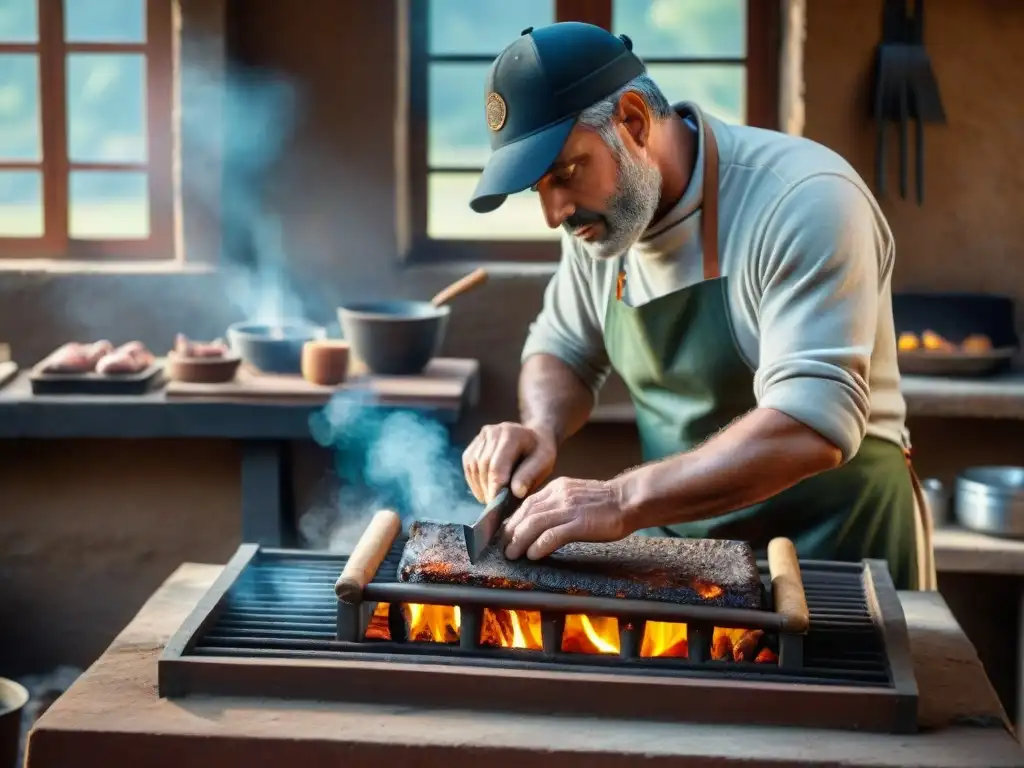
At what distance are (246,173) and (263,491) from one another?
51.0 inches

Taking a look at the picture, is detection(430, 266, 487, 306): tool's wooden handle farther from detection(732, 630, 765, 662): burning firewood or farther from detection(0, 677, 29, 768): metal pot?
detection(732, 630, 765, 662): burning firewood

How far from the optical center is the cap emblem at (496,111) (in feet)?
8.81

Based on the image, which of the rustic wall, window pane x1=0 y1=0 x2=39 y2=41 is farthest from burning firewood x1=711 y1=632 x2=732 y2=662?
window pane x1=0 y1=0 x2=39 y2=41

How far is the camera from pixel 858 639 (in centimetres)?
263

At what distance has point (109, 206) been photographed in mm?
5527

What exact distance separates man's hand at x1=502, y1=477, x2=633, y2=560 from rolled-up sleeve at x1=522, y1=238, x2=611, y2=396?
0.90 meters

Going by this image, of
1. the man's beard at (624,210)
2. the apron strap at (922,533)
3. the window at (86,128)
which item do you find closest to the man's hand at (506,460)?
the man's beard at (624,210)

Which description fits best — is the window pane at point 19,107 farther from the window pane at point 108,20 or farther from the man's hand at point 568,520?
the man's hand at point 568,520

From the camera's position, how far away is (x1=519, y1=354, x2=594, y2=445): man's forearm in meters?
3.34

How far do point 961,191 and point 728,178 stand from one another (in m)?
2.63

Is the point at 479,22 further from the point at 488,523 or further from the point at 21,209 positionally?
the point at 488,523

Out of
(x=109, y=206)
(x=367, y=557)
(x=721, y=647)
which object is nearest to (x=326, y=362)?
(x=109, y=206)

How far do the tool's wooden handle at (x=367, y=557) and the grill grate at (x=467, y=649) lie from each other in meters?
0.04

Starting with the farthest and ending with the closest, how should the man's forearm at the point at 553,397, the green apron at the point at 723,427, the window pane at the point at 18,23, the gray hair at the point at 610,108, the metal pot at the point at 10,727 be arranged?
the window pane at the point at 18,23, the metal pot at the point at 10,727, the man's forearm at the point at 553,397, the green apron at the point at 723,427, the gray hair at the point at 610,108
